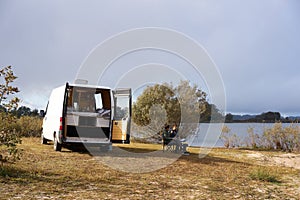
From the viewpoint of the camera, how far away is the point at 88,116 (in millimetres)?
9992

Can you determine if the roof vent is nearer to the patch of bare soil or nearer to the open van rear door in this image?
the open van rear door

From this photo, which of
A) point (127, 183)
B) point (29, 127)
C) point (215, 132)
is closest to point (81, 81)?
point (127, 183)

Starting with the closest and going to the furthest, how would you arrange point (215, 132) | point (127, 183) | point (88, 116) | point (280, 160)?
point (127, 183), point (88, 116), point (280, 160), point (215, 132)

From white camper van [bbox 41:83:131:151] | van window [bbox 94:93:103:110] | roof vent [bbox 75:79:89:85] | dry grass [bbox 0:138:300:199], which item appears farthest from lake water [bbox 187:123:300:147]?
roof vent [bbox 75:79:89:85]

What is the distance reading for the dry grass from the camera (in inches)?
187

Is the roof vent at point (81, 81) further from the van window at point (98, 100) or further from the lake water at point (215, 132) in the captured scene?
the lake water at point (215, 132)

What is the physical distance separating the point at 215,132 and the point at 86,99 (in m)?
8.06

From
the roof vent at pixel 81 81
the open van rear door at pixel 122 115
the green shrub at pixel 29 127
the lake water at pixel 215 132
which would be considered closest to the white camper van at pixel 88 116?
the open van rear door at pixel 122 115

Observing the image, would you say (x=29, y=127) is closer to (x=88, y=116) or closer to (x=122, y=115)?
(x=122, y=115)

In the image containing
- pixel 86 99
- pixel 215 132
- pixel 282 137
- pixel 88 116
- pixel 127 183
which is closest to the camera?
pixel 127 183

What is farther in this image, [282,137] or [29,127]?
A: [29,127]

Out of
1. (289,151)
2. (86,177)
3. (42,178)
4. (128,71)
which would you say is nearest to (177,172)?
(86,177)

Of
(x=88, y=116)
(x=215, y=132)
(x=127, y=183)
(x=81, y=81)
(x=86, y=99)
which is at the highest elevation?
(x=81, y=81)

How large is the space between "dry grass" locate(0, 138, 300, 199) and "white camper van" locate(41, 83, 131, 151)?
6.90 ft
